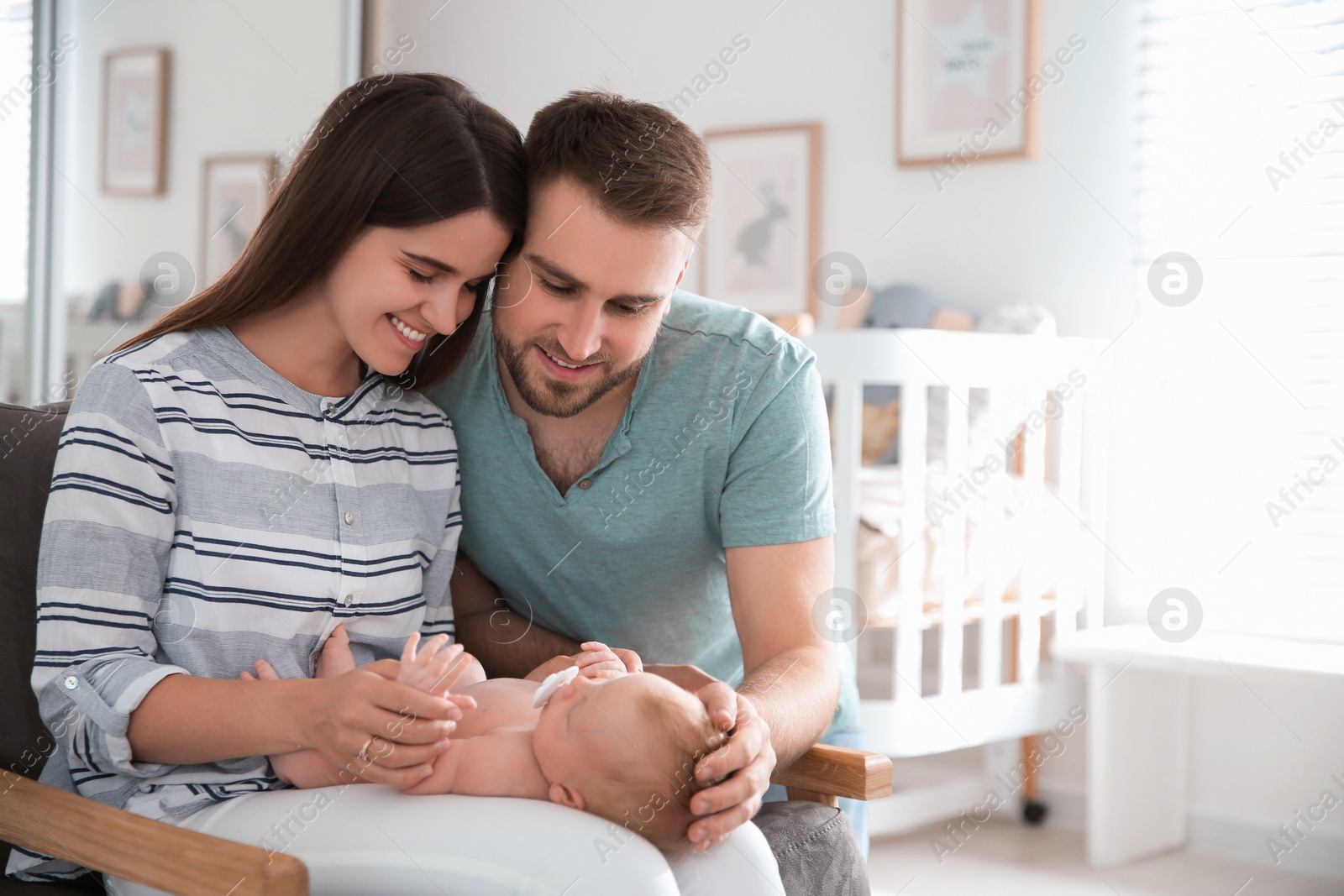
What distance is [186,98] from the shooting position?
11.3 feet

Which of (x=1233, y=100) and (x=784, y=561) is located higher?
(x=1233, y=100)

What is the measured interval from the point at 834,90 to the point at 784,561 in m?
2.22

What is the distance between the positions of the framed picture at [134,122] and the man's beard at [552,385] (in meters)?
2.31

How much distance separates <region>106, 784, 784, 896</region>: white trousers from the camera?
0.95 m

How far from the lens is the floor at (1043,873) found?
7.99ft

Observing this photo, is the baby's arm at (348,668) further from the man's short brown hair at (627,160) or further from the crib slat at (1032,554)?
the crib slat at (1032,554)

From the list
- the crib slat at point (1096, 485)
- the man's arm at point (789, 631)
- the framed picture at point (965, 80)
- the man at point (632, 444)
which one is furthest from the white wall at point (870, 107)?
the man's arm at point (789, 631)

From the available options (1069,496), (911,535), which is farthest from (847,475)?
(1069,496)

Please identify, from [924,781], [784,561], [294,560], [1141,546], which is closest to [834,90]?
[1141,546]

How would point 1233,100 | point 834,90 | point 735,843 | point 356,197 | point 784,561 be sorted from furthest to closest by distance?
point 834,90 → point 1233,100 → point 784,561 → point 356,197 → point 735,843

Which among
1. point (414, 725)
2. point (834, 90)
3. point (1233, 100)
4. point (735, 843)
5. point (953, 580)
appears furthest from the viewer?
point (834, 90)

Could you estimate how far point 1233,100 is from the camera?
9.00 feet

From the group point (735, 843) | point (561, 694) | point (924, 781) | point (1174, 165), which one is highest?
point (1174, 165)

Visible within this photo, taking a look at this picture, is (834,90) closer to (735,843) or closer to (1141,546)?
(1141,546)
